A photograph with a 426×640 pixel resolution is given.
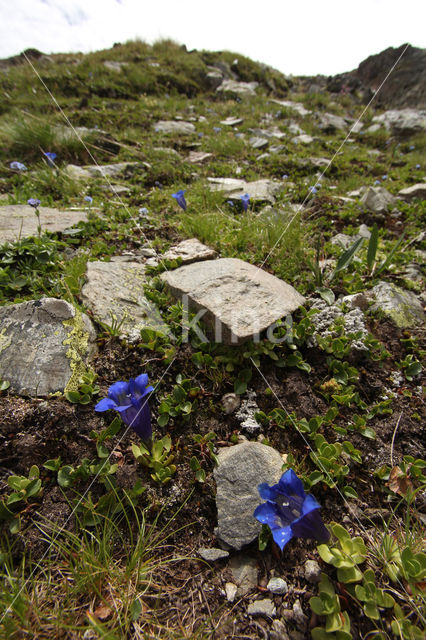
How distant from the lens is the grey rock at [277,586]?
1511mm

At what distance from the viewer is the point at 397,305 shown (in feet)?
9.52

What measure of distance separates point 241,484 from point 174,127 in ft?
31.3

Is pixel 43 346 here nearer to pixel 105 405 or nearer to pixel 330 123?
pixel 105 405

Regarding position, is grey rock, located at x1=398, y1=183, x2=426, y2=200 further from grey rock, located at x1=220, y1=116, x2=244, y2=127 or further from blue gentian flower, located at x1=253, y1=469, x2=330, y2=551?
grey rock, located at x1=220, y1=116, x2=244, y2=127

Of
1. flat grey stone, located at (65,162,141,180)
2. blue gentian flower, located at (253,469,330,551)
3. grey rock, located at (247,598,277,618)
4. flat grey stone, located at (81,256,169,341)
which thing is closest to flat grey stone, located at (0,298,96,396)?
flat grey stone, located at (81,256,169,341)

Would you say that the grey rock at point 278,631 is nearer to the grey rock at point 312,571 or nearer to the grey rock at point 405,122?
the grey rock at point 312,571

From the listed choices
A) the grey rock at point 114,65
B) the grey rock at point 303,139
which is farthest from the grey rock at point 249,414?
the grey rock at point 114,65

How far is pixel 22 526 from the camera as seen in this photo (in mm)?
1643

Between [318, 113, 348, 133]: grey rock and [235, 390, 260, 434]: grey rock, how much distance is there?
11757 millimetres

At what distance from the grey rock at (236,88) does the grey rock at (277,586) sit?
1658 centimetres

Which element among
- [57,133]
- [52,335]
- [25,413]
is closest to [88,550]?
[25,413]

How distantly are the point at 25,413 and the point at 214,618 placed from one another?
58.2 inches

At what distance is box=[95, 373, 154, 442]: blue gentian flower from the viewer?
1.68 meters

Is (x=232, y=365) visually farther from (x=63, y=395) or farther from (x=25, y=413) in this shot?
(x=25, y=413)
